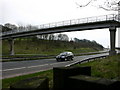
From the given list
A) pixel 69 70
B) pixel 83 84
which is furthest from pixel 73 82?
pixel 69 70

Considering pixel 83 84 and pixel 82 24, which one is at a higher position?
pixel 82 24

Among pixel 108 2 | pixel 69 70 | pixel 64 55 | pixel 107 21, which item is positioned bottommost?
pixel 64 55

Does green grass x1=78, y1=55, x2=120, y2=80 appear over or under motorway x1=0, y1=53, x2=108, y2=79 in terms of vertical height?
over

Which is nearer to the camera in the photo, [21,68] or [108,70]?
[108,70]

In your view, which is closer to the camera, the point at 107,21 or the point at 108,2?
the point at 108,2

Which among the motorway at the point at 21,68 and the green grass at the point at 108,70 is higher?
the green grass at the point at 108,70

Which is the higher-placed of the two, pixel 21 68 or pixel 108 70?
pixel 108 70

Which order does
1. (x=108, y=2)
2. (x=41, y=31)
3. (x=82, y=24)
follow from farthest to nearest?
1. (x=41, y=31)
2. (x=82, y=24)
3. (x=108, y=2)

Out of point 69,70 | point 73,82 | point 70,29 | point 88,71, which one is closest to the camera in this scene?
point 73,82

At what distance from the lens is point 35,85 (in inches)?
123

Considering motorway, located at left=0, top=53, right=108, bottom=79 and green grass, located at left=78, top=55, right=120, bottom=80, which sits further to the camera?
motorway, located at left=0, top=53, right=108, bottom=79

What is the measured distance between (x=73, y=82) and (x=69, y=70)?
581 millimetres

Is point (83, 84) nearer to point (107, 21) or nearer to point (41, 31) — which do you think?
point (107, 21)

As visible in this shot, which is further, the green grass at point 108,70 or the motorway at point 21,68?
the motorway at point 21,68
